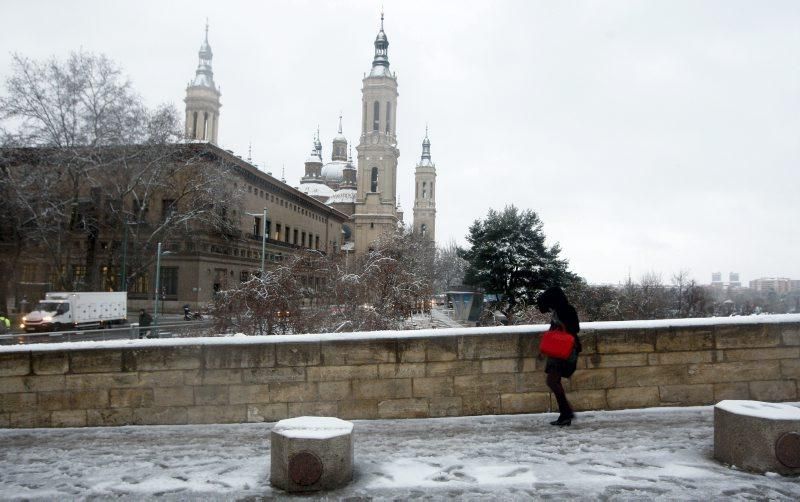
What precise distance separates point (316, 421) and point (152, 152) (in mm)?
32687

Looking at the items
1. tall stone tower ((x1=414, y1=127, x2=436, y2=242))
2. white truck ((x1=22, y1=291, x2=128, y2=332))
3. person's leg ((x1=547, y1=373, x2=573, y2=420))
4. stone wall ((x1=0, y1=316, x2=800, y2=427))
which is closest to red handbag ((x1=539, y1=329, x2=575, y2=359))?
person's leg ((x1=547, y1=373, x2=573, y2=420))

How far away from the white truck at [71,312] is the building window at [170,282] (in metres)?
16.3

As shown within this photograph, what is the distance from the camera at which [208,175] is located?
35594 mm

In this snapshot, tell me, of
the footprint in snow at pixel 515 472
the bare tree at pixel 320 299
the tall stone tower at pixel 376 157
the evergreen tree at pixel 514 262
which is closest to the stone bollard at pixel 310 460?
the footprint in snow at pixel 515 472

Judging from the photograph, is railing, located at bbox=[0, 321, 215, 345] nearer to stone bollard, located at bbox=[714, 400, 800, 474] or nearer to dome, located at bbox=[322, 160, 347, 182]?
stone bollard, located at bbox=[714, 400, 800, 474]

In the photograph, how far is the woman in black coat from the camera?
6.70m

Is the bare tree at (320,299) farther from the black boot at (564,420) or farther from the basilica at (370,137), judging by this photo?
the basilica at (370,137)

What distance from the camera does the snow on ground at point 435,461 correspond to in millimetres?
4711

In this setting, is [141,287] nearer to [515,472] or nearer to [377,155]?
[515,472]

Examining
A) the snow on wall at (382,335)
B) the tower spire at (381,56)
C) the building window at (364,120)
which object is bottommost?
the snow on wall at (382,335)

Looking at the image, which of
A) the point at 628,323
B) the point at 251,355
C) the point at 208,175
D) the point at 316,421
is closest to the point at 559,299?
the point at 628,323

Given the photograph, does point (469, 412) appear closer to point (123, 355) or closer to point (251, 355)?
point (251, 355)

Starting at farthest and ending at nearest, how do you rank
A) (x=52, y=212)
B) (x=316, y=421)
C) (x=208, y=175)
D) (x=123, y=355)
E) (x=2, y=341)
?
(x=208, y=175)
(x=52, y=212)
(x=2, y=341)
(x=123, y=355)
(x=316, y=421)

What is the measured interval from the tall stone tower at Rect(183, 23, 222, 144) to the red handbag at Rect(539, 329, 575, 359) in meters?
98.9
